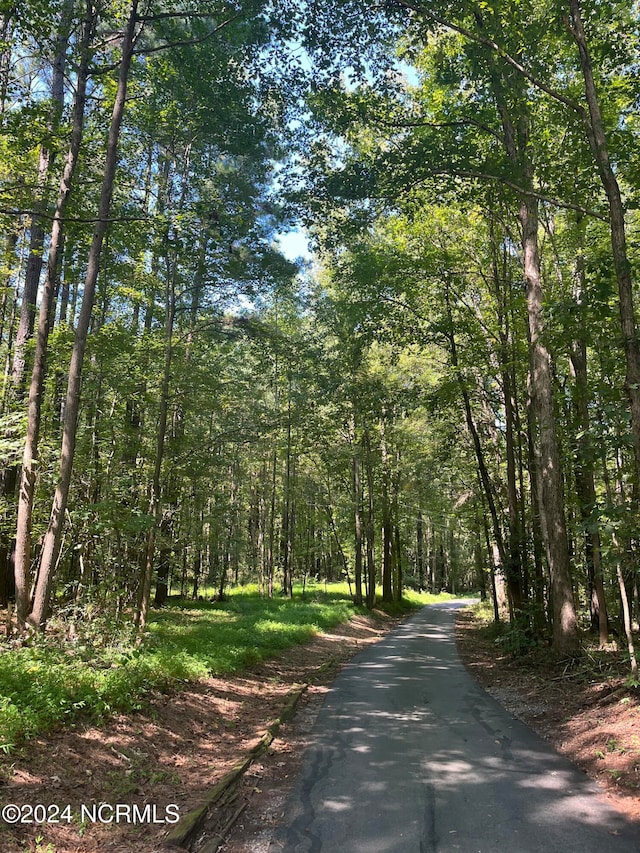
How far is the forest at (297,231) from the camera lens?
25.4ft

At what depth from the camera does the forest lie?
7734 mm

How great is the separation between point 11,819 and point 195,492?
13.8m

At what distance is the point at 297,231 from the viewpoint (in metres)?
12.8

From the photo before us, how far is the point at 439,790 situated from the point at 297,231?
11570 millimetres

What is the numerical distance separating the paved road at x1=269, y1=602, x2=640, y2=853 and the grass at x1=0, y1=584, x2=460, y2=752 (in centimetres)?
221

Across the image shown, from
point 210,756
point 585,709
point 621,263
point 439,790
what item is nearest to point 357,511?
point 585,709

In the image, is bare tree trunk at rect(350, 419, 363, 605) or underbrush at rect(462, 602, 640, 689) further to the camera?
bare tree trunk at rect(350, 419, 363, 605)

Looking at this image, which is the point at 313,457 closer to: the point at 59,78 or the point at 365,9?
the point at 59,78

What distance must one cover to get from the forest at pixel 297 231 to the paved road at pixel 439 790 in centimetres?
232

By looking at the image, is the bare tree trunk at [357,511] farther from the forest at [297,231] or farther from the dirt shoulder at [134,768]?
the dirt shoulder at [134,768]

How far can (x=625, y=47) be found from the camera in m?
7.66

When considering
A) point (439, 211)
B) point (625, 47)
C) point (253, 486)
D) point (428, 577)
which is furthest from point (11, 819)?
point (428, 577)

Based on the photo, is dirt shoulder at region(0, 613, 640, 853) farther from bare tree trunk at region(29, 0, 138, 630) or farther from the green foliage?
bare tree trunk at region(29, 0, 138, 630)

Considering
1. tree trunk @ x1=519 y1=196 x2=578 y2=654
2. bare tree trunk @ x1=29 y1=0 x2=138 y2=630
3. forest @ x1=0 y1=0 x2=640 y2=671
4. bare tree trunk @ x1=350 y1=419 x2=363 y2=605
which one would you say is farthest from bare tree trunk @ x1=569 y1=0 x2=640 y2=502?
bare tree trunk @ x1=350 y1=419 x2=363 y2=605
